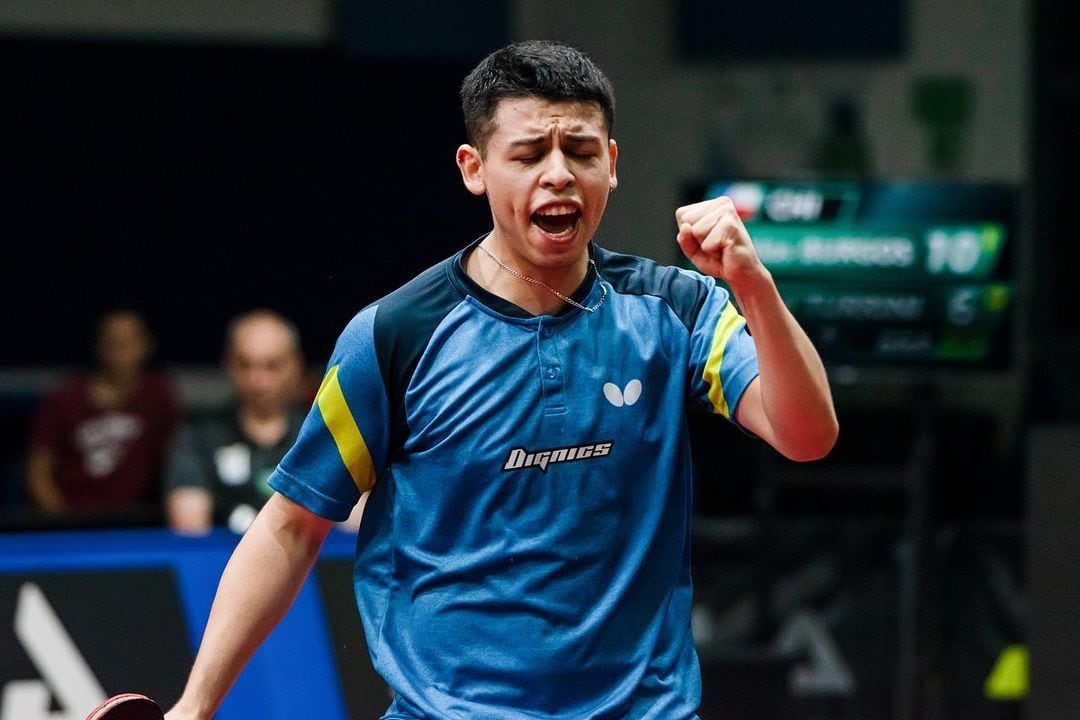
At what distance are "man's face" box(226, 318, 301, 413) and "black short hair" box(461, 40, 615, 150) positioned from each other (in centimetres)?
364

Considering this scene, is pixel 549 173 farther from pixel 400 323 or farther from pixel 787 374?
pixel 787 374

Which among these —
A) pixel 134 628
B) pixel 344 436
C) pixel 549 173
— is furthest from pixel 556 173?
pixel 134 628

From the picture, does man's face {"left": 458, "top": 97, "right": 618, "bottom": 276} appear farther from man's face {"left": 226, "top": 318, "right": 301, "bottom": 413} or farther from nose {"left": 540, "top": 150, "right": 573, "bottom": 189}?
man's face {"left": 226, "top": 318, "right": 301, "bottom": 413}

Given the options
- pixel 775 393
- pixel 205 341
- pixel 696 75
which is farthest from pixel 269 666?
pixel 696 75

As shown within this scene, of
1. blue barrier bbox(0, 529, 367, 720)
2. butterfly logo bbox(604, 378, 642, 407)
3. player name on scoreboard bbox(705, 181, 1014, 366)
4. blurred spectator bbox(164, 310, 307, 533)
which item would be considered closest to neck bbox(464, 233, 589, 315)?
butterfly logo bbox(604, 378, 642, 407)

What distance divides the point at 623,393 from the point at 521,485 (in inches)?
8.5

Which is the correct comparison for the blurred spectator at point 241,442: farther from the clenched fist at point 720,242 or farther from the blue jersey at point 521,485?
the clenched fist at point 720,242

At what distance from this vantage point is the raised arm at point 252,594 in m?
2.62

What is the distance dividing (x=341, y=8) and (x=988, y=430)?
465cm

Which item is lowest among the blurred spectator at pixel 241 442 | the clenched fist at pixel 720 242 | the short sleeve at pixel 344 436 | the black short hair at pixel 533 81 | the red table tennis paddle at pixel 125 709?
the blurred spectator at pixel 241 442

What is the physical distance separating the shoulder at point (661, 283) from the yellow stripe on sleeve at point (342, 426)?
1.51 feet

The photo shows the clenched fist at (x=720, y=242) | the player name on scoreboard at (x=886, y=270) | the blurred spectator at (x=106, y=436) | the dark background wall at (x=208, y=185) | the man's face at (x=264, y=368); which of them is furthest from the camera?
the dark background wall at (x=208, y=185)

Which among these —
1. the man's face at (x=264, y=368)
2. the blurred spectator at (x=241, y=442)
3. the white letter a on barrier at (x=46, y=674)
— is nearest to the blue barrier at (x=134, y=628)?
the white letter a on barrier at (x=46, y=674)

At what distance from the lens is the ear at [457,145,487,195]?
2689 millimetres
